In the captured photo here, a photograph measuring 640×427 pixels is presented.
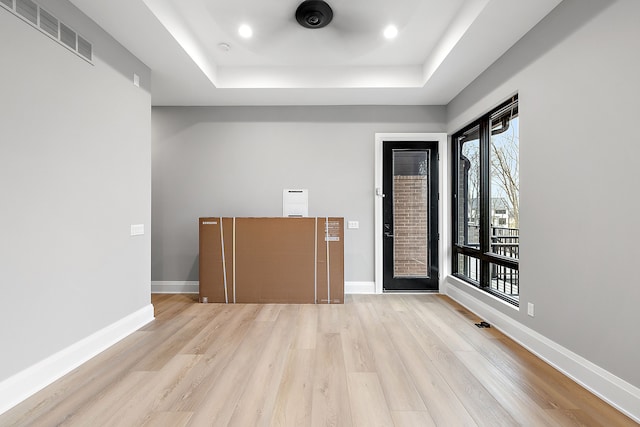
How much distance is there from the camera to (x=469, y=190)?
13.1 feet

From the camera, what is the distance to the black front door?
4473 mm

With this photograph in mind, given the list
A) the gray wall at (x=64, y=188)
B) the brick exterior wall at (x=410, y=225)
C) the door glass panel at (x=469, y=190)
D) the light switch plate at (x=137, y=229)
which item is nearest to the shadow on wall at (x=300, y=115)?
the door glass panel at (x=469, y=190)

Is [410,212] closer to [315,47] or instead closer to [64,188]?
[315,47]

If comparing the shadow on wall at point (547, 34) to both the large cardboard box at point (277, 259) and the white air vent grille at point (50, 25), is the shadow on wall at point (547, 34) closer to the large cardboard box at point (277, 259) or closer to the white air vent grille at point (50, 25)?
the large cardboard box at point (277, 259)

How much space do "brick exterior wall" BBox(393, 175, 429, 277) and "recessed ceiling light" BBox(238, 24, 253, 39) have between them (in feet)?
8.62

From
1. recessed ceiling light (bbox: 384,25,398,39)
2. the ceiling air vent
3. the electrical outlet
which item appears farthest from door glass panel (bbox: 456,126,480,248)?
the ceiling air vent

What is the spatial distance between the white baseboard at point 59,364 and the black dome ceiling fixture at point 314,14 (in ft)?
10.5

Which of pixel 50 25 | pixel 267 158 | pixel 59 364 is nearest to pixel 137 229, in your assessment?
pixel 59 364

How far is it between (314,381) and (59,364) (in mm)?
1790

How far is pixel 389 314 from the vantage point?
11.6 ft

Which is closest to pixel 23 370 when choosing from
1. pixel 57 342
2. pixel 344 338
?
pixel 57 342

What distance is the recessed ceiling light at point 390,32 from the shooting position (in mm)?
2907

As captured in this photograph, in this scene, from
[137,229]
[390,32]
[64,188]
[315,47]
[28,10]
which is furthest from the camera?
[315,47]

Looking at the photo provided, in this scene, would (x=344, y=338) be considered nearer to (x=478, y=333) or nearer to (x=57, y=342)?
(x=478, y=333)
